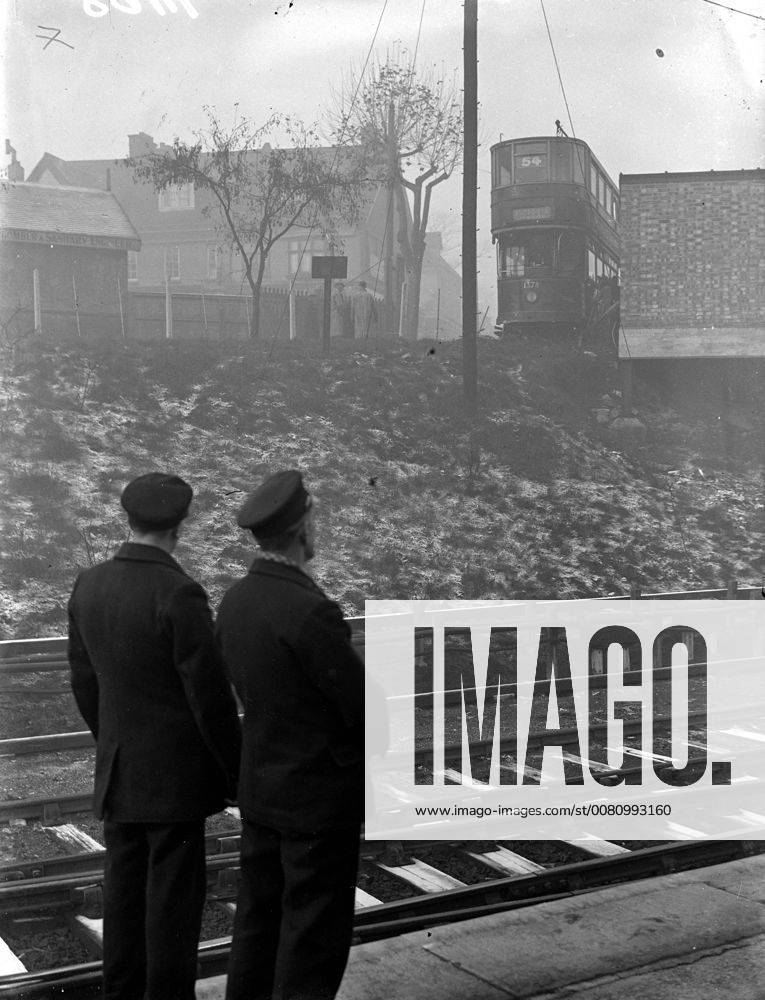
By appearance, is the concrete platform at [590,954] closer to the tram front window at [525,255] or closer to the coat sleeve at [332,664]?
the coat sleeve at [332,664]

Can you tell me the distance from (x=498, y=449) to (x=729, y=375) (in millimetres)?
4186

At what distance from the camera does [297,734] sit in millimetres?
3016

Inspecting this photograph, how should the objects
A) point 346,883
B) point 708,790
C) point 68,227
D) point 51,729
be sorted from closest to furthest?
point 346,883, point 708,790, point 51,729, point 68,227

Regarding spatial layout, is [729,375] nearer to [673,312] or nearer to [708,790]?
[673,312]

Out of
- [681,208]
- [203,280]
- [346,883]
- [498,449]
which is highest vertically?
[681,208]

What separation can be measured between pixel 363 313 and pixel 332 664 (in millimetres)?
14668

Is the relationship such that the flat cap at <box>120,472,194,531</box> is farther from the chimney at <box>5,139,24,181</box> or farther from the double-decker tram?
the double-decker tram

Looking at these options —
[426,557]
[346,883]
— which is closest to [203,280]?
[426,557]

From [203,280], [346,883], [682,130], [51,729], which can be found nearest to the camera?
[346,883]

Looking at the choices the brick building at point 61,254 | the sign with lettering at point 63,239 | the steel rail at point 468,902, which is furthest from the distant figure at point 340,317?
the steel rail at point 468,902

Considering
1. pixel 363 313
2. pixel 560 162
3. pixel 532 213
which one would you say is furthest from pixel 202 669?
pixel 560 162

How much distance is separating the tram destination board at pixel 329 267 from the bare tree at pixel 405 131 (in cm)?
305

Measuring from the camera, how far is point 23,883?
4629mm

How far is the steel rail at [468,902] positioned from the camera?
12.2 feet
